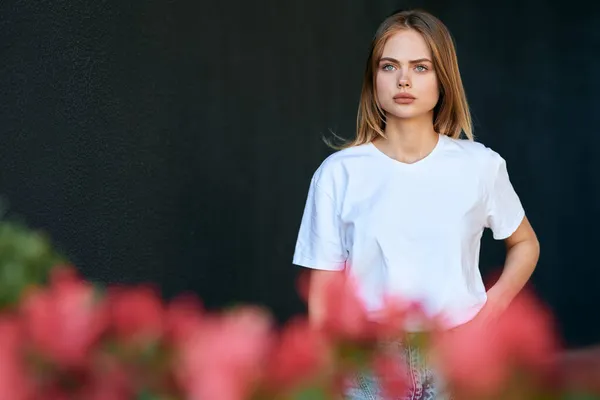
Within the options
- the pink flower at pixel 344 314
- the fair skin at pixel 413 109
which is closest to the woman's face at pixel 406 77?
the fair skin at pixel 413 109

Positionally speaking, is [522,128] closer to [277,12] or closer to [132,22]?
[277,12]

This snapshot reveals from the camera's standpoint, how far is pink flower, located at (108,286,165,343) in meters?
0.90

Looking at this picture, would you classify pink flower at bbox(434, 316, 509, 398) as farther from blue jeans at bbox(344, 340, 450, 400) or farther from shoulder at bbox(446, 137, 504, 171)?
shoulder at bbox(446, 137, 504, 171)

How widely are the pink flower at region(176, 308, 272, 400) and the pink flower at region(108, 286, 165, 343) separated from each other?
0.08 m

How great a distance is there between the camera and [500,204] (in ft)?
9.14

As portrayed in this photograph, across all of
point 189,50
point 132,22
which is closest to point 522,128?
point 189,50

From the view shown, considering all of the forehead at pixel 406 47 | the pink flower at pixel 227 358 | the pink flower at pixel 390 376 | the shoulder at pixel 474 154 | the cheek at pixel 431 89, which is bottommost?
the shoulder at pixel 474 154

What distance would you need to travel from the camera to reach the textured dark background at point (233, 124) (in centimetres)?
415

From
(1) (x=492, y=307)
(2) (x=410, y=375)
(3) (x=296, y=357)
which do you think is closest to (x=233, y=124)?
(1) (x=492, y=307)

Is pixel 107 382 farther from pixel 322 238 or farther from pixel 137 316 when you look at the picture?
pixel 322 238

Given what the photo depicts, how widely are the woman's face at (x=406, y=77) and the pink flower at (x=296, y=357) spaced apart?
1935mm

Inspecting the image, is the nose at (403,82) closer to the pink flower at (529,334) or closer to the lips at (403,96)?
the lips at (403,96)

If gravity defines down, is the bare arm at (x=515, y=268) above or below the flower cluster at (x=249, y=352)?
below

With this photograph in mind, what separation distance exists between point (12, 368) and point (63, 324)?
88 mm
